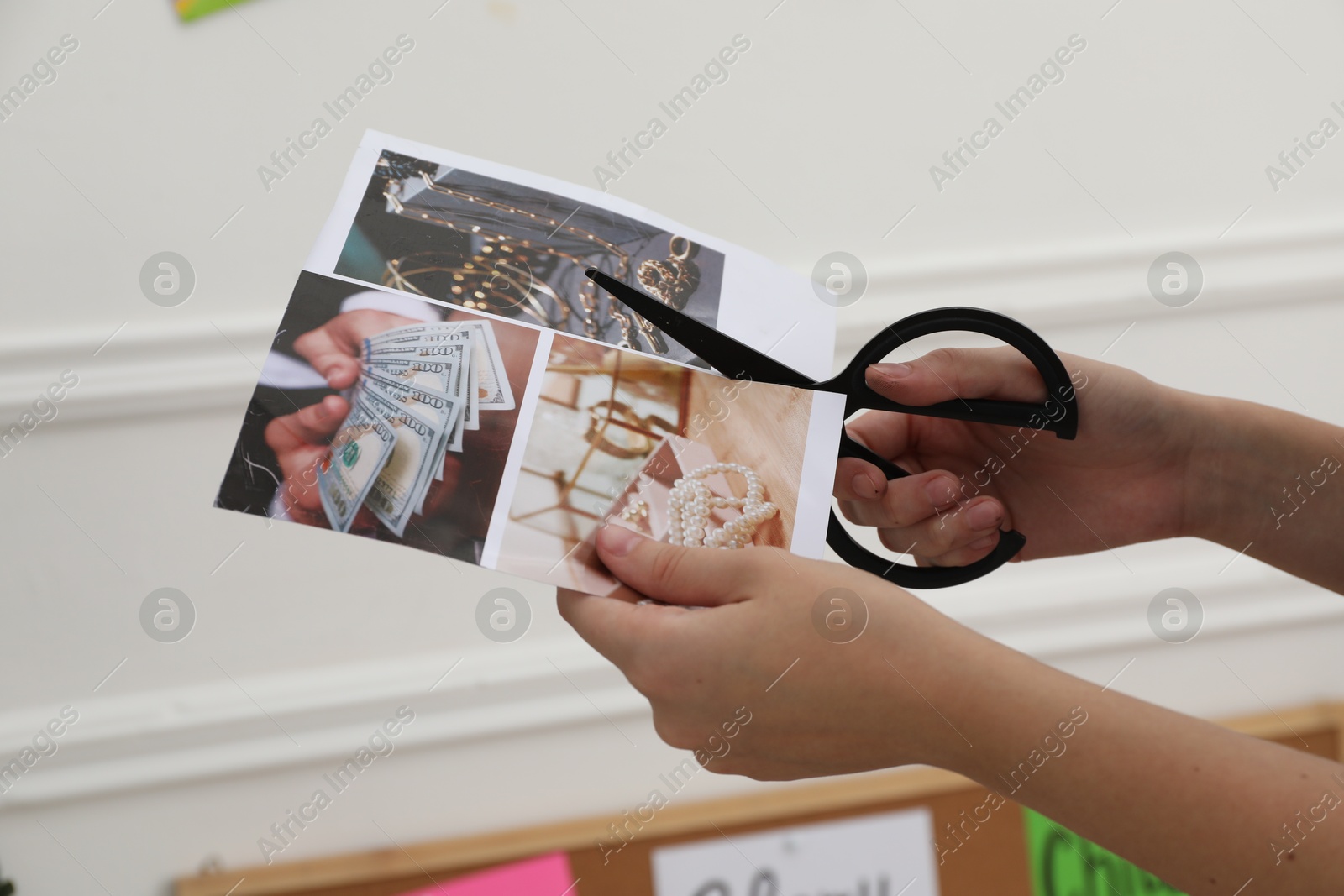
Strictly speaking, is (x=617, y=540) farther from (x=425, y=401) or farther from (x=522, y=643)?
(x=522, y=643)

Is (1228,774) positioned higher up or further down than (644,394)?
further down

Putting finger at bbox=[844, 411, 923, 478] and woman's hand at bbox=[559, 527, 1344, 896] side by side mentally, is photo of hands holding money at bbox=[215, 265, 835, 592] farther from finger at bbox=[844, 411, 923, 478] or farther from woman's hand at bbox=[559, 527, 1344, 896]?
finger at bbox=[844, 411, 923, 478]

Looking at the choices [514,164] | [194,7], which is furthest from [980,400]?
[194,7]

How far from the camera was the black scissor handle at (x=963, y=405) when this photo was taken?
55 cm

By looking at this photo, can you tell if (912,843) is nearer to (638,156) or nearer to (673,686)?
(673,686)

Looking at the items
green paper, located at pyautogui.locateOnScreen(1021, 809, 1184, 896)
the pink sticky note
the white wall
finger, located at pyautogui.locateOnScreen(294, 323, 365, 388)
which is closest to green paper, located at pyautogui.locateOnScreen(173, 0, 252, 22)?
the white wall

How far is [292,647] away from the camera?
923 mm

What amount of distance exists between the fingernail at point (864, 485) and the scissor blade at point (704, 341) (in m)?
0.13

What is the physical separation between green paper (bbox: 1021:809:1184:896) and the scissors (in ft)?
1.98

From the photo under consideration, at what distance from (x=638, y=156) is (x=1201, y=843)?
0.77 metres

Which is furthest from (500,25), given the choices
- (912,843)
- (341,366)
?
(912,843)

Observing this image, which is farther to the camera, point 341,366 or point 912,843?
point 912,843

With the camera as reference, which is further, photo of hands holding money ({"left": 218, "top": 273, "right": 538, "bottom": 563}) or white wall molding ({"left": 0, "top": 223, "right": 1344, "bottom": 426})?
white wall molding ({"left": 0, "top": 223, "right": 1344, "bottom": 426})

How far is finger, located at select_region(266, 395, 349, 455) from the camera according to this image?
468 millimetres
